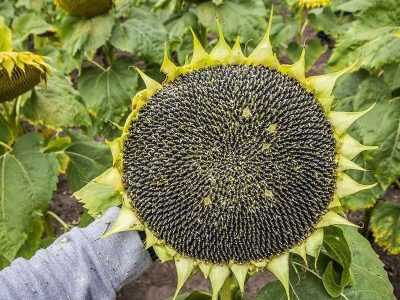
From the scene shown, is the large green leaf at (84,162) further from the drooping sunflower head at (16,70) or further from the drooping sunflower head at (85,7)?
the drooping sunflower head at (85,7)

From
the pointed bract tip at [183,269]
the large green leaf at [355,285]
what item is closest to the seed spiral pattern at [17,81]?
the pointed bract tip at [183,269]

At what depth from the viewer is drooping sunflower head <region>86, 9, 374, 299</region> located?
1156mm

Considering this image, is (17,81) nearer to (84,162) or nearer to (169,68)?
(84,162)

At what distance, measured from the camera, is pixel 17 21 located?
2.73 metres

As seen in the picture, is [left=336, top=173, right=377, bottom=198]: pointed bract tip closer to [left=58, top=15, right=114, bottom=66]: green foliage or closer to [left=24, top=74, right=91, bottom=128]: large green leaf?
[left=24, top=74, right=91, bottom=128]: large green leaf

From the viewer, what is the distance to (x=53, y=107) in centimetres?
221

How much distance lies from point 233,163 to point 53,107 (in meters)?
1.24

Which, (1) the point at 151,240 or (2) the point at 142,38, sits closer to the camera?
(1) the point at 151,240

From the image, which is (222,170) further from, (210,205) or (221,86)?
(221,86)

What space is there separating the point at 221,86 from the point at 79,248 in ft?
1.94

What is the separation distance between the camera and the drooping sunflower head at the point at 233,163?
45.5 inches

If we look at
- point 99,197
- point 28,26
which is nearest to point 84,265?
point 99,197

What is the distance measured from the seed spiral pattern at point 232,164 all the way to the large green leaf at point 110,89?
1452 mm

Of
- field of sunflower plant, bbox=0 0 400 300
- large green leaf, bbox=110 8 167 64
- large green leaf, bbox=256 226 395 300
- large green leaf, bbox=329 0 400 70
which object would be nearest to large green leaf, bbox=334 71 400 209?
field of sunflower plant, bbox=0 0 400 300
